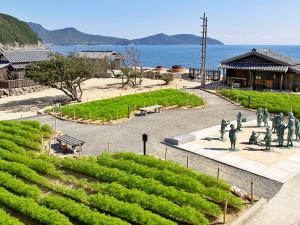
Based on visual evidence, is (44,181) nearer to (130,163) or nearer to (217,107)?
(130,163)

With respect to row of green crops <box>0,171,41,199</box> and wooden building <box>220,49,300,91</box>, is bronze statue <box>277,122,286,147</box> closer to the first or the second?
row of green crops <box>0,171,41,199</box>

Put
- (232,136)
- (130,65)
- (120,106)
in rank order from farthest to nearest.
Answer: (130,65) → (120,106) → (232,136)

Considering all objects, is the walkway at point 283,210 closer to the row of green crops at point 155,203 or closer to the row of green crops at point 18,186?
the row of green crops at point 155,203

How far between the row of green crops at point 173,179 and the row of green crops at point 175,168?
1.90ft

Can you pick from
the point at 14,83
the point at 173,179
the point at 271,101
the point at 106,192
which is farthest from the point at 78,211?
the point at 14,83

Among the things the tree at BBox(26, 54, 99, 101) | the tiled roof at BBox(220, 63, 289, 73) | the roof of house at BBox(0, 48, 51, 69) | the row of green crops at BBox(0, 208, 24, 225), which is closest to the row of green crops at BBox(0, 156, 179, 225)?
the row of green crops at BBox(0, 208, 24, 225)

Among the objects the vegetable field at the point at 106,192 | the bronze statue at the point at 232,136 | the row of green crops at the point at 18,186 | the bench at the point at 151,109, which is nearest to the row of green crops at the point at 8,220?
the vegetable field at the point at 106,192

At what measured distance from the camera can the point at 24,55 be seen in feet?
178

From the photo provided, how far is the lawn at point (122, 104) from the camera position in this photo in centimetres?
3000

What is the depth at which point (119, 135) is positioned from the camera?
25188mm

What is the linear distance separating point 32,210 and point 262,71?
39578 mm

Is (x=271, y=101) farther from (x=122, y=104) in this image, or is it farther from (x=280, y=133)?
(x=122, y=104)

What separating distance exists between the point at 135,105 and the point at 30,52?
29.5m

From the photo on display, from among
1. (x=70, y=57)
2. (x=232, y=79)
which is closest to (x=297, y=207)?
(x=70, y=57)
